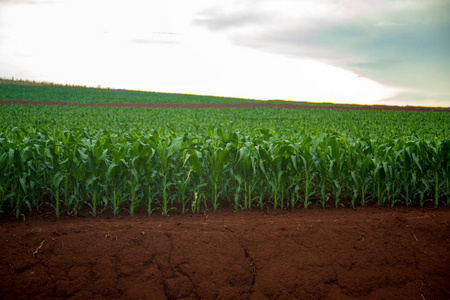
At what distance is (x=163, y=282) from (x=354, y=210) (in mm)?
3633

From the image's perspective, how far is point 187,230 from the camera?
414 cm

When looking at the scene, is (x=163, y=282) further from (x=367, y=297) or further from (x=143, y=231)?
(x=367, y=297)

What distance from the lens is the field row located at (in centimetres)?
480

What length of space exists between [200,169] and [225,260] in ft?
5.41

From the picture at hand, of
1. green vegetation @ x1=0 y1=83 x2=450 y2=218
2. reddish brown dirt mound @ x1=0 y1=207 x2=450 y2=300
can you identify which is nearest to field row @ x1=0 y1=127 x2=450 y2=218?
green vegetation @ x1=0 y1=83 x2=450 y2=218

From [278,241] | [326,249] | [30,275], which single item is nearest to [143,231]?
[30,275]

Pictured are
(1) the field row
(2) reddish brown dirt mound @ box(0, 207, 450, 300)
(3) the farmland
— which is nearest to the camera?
(2) reddish brown dirt mound @ box(0, 207, 450, 300)

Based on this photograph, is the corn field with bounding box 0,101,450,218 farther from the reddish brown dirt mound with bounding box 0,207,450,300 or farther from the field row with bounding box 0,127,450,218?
the reddish brown dirt mound with bounding box 0,207,450,300

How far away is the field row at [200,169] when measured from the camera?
15.7ft

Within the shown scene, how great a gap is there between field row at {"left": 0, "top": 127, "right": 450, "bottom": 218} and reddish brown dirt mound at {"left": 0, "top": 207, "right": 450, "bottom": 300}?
0.68m

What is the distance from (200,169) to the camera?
4.98 meters

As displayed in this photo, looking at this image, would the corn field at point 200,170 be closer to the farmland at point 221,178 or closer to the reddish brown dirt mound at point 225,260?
the farmland at point 221,178

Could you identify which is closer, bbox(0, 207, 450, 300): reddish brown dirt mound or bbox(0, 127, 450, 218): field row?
bbox(0, 207, 450, 300): reddish brown dirt mound

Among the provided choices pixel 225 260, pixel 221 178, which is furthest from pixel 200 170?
pixel 225 260
